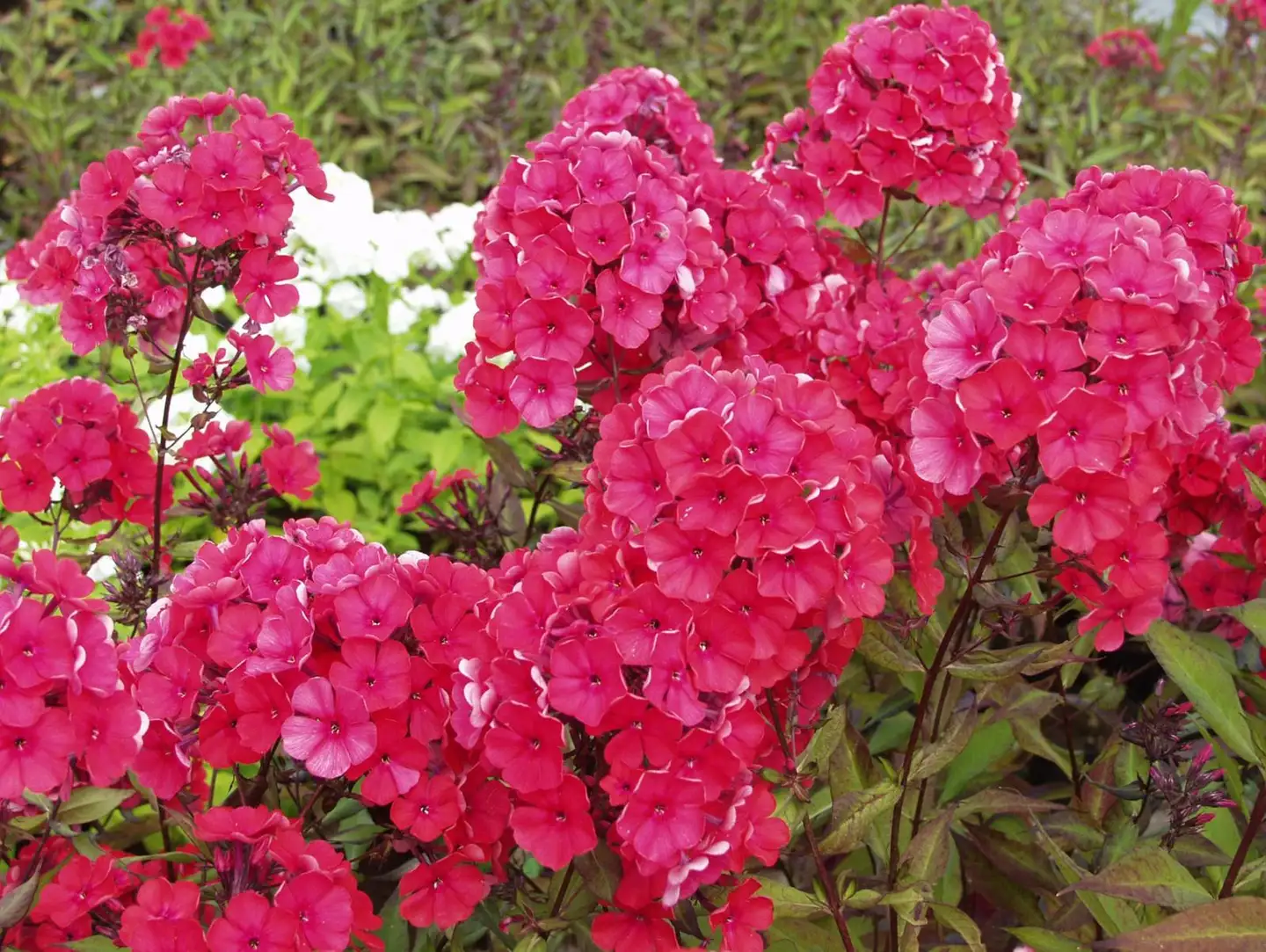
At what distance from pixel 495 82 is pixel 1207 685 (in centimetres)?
515

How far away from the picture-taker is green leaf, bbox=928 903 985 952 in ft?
5.60

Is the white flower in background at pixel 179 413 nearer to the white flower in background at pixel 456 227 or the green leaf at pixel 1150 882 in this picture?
the white flower in background at pixel 456 227

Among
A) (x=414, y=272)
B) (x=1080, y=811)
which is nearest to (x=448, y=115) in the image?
(x=414, y=272)

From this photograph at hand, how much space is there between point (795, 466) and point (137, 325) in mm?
1125

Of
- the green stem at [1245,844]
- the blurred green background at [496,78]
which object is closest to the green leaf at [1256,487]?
the green stem at [1245,844]

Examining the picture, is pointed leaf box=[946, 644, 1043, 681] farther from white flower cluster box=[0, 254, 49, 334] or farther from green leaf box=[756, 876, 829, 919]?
white flower cluster box=[0, 254, 49, 334]

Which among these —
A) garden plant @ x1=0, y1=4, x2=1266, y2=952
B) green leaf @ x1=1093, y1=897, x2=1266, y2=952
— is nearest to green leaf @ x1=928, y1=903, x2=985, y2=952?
garden plant @ x1=0, y1=4, x2=1266, y2=952

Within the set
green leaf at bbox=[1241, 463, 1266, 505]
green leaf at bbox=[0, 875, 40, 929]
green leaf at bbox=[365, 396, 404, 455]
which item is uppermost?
green leaf at bbox=[1241, 463, 1266, 505]

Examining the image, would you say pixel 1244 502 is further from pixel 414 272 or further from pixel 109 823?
pixel 414 272

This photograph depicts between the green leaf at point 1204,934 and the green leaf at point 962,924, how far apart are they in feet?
0.87

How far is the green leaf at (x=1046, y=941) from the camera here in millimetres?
1774

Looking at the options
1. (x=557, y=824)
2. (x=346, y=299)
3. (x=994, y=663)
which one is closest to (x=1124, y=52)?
(x=346, y=299)

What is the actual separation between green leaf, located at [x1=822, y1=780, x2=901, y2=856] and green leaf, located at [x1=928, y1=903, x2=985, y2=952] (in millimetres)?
189

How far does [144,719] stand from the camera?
1405 millimetres
